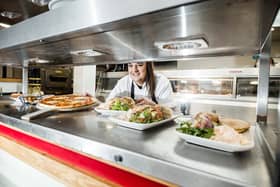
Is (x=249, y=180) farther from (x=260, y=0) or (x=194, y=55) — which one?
(x=194, y=55)

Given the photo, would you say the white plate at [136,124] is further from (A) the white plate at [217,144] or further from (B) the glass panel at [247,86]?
(B) the glass panel at [247,86]

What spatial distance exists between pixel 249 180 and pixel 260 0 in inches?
13.4

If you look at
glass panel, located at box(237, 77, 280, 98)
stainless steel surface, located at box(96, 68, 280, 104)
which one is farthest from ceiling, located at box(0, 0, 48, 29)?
glass panel, located at box(237, 77, 280, 98)

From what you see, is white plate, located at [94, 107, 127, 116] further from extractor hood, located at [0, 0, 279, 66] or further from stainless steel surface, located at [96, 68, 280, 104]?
stainless steel surface, located at [96, 68, 280, 104]

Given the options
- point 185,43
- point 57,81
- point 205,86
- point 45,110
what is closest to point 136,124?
point 185,43

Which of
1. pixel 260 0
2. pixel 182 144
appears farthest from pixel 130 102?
pixel 260 0

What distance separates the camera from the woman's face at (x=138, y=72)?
2077 millimetres

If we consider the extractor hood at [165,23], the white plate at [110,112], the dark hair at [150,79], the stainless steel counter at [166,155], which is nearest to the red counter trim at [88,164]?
the stainless steel counter at [166,155]

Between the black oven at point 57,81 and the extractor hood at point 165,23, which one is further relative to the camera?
the black oven at point 57,81

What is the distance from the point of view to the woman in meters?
2.06

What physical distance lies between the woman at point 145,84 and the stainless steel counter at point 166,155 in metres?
1.35

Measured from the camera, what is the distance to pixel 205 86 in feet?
7.96

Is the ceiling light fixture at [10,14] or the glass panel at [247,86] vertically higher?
the ceiling light fixture at [10,14]

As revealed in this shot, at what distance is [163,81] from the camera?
209 cm
